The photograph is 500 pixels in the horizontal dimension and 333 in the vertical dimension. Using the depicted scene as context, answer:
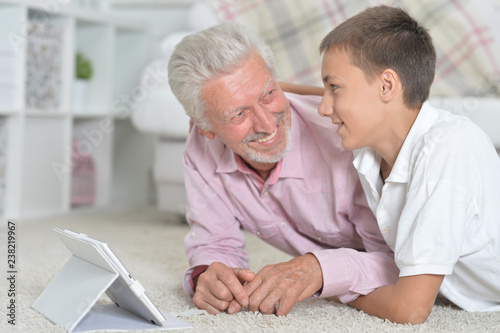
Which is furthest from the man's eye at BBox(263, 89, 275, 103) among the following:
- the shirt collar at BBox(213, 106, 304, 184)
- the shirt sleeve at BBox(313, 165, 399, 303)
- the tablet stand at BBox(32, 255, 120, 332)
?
the tablet stand at BBox(32, 255, 120, 332)

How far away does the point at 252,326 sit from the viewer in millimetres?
1123

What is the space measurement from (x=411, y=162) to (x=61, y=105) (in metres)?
1.97

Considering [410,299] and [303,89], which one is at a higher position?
[303,89]

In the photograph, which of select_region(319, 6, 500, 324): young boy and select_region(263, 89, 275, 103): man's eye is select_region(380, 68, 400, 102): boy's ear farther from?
select_region(263, 89, 275, 103): man's eye

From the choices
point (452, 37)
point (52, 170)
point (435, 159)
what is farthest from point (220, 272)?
point (52, 170)

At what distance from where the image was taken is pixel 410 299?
112cm

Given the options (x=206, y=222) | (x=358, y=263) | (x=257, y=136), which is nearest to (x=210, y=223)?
(x=206, y=222)

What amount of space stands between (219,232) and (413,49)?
0.54 m

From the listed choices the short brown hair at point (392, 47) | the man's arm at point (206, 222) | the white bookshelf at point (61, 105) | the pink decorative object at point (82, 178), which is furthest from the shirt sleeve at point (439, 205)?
the pink decorative object at point (82, 178)

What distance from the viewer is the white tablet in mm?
1055

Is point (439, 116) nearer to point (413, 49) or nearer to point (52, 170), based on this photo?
point (413, 49)

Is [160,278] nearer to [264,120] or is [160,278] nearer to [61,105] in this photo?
[264,120]

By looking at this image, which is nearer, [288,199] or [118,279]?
[118,279]

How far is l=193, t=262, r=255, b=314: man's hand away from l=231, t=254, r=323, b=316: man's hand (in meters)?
0.01
